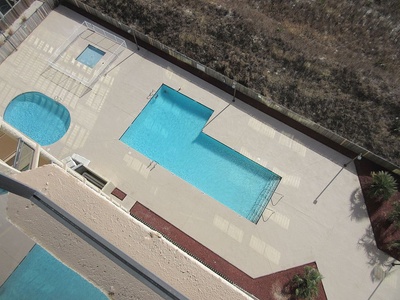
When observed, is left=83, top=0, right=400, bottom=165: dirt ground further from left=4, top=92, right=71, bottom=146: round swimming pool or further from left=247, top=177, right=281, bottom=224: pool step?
left=4, top=92, right=71, bottom=146: round swimming pool

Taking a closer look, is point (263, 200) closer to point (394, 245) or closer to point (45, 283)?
point (394, 245)

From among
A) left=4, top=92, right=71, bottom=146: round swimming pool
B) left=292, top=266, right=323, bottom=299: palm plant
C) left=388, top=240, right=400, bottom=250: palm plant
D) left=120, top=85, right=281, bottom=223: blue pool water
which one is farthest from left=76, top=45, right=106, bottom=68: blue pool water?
left=388, top=240, right=400, bottom=250: palm plant

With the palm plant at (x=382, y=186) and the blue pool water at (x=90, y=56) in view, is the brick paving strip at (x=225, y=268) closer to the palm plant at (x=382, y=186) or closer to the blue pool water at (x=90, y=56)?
the palm plant at (x=382, y=186)

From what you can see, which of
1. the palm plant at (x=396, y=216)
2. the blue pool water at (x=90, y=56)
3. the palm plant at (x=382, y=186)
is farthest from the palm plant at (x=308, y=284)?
the blue pool water at (x=90, y=56)

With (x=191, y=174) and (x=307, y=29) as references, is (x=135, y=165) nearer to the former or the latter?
(x=191, y=174)

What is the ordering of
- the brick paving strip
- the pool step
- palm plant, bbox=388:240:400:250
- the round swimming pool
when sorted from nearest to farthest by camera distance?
the brick paving strip
palm plant, bbox=388:240:400:250
the pool step
the round swimming pool
